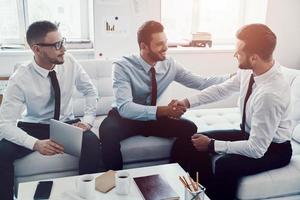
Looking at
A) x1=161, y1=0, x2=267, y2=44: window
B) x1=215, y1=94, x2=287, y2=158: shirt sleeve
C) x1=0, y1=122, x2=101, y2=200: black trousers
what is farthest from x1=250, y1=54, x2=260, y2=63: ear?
x1=161, y1=0, x2=267, y2=44: window

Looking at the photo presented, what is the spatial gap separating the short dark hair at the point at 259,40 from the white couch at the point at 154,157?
66 cm

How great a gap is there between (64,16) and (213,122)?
198 centimetres

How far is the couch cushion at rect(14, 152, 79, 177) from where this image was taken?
6.55 feet

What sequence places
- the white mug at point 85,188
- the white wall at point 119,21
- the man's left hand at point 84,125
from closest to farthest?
the white mug at point 85,188 → the man's left hand at point 84,125 → the white wall at point 119,21

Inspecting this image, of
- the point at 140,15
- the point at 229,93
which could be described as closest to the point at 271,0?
the point at 140,15

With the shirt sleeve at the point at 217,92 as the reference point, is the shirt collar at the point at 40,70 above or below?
above

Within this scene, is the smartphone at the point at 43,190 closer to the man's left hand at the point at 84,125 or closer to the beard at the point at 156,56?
the man's left hand at the point at 84,125

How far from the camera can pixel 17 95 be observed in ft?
6.79

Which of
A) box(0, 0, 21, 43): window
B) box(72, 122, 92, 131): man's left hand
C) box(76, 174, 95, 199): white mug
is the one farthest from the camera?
box(0, 0, 21, 43): window

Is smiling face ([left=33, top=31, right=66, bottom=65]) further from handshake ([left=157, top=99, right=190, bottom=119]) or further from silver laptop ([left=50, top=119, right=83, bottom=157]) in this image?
handshake ([left=157, top=99, right=190, bottom=119])

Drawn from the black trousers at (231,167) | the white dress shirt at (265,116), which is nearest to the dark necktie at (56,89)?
the black trousers at (231,167)

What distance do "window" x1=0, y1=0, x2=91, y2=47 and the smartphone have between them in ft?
7.01

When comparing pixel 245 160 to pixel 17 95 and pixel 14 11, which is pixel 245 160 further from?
pixel 14 11

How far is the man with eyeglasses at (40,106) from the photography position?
195cm
